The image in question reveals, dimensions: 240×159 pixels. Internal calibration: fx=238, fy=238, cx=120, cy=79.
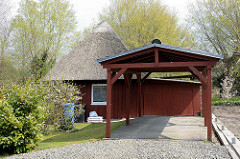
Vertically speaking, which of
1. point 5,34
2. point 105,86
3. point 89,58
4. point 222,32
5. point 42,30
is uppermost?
point 42,30

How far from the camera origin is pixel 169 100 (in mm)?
15898

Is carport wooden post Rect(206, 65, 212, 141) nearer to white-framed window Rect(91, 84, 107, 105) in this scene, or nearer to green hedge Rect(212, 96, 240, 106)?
white-framed window Rect(91, 84, 107, 105)

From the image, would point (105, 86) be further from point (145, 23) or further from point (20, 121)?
point (145, 23)

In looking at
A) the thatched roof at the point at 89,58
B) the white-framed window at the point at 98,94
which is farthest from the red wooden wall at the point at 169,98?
the thatched roof at the point at 89,58

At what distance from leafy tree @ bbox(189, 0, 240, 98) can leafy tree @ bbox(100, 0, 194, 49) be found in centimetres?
176

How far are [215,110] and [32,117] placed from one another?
16.3 m

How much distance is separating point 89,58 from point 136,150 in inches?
373

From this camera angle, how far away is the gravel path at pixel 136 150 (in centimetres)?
614

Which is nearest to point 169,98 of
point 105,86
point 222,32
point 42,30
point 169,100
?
point 169,100

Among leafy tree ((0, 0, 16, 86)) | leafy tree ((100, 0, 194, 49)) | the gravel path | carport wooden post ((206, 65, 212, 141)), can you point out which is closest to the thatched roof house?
carport wooden post ((206, 65, 212, 141))

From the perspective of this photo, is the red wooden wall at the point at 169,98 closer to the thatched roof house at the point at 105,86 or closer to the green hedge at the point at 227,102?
the thatched roof house at the point at 105,86

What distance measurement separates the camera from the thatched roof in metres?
14.0

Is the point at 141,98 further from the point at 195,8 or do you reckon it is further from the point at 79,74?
the point at 195,8

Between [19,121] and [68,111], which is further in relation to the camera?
[68,111]
